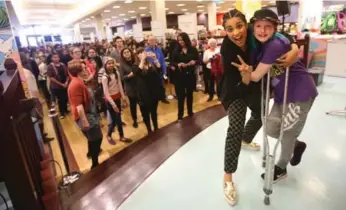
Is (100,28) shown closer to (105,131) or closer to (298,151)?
(105,131)

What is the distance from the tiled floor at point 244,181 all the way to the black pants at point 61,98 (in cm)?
381

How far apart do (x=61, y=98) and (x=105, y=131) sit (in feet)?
5.74

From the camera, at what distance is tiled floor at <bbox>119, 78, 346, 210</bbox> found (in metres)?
1.63

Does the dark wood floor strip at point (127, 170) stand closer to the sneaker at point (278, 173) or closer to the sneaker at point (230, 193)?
the sneaker at point (230, 193)

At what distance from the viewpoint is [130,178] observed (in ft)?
6.77

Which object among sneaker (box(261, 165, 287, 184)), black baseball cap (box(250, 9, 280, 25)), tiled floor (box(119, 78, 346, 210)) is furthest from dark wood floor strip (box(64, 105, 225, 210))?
black baseball cap (box(250, 9, 280, 25))

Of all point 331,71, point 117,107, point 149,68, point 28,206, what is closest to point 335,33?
point 331,71

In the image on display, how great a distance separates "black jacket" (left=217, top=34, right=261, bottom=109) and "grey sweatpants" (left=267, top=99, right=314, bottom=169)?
0.23 m

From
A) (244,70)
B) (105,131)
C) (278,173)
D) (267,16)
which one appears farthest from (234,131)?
(105,131)

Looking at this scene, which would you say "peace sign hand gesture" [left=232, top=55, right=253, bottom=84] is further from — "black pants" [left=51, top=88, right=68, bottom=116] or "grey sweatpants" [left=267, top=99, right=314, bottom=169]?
"black pants" [left=51, top=88, right=68, bottom=116]

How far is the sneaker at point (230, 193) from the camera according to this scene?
162cm

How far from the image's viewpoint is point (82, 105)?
101 inches

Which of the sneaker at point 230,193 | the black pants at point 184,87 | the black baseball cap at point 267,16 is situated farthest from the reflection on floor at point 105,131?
the black baseball cap at point 267,16

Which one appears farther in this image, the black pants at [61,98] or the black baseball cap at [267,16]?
the black pants at [61,98]
